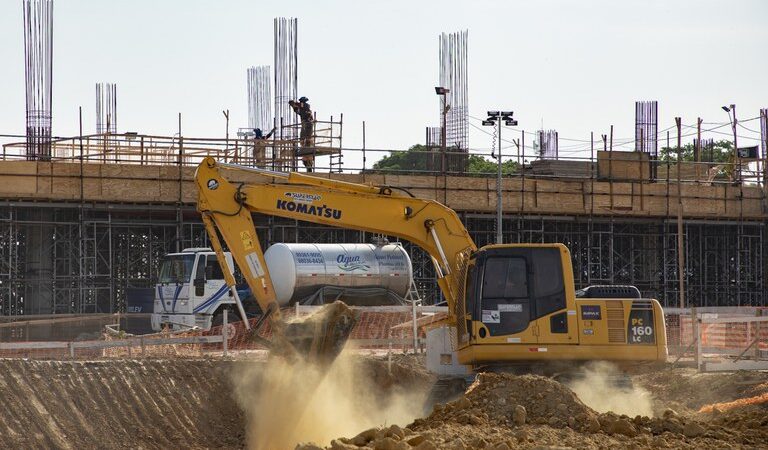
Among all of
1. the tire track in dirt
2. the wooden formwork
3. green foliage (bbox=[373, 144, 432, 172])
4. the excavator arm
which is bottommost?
the tire track in dirt

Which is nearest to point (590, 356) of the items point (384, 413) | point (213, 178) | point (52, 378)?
point (384, 413)

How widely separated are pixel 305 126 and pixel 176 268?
343 inches

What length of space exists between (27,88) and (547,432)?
29.8 m

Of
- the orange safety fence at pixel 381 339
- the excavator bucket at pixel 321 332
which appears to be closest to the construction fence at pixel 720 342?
the orange safety fence at pixel 381 339

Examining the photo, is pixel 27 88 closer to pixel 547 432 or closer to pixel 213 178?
pixel 213 178

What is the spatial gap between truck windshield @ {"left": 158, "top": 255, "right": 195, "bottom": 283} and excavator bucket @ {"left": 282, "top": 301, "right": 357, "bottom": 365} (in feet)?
52.6

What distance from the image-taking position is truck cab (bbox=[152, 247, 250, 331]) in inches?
1373

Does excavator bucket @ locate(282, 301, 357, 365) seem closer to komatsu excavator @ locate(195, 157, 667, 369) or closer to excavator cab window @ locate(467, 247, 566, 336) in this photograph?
komatsu excavator @ locate(195, 157, 667, 369)

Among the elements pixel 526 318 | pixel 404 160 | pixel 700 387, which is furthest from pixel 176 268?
Answer: pixel 404 160

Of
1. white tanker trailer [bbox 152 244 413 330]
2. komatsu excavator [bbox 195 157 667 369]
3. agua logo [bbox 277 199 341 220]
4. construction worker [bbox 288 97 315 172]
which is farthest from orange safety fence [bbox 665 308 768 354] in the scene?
construction worker [bbox 288 97 315 172]

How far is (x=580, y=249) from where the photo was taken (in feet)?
150

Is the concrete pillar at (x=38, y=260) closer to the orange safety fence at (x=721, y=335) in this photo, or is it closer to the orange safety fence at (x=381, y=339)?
the orange safety fence at (x=381, y=339)

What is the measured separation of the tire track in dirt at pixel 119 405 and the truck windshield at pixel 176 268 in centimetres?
1009

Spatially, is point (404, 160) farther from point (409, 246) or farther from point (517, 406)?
point (517, 406)
